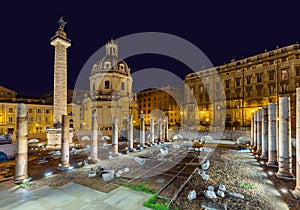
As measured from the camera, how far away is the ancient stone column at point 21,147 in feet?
29.9

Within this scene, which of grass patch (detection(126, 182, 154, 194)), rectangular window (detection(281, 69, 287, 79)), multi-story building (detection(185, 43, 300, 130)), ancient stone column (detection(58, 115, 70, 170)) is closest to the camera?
grass patch (detection(126, 182, 154, 194))

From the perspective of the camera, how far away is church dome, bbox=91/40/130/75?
5038 centimetres

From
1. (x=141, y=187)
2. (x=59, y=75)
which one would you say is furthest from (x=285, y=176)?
(x=59, y=75)

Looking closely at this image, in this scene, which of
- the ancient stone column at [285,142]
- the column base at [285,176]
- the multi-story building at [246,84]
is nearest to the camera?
the column base at [285,176]

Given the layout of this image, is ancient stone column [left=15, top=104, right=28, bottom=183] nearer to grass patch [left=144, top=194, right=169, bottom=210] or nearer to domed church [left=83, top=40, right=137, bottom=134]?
grass patch [left=144, top=194, right=169, bottom=210]

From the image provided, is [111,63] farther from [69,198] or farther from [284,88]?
[69,198]

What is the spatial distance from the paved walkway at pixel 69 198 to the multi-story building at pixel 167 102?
6208cm

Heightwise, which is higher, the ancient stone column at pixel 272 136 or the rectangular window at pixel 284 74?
the rectangular window at pixel 284 74

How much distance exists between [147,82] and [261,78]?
53.8m

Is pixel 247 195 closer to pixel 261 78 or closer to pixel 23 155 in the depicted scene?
pixel 23 155

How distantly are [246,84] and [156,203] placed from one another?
4434 centimetres

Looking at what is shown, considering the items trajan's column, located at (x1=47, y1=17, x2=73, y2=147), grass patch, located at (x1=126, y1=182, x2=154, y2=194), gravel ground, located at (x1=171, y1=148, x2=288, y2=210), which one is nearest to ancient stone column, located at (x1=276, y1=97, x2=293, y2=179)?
gravel ground, located at (x1=171, y1=148, x2=288, y2=210)

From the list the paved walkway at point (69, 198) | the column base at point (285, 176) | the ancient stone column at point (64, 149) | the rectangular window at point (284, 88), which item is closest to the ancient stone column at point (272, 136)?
the column base at point (285, 176)

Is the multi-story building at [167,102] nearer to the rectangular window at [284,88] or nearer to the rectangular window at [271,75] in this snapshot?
the rectangular window at [271,75]
